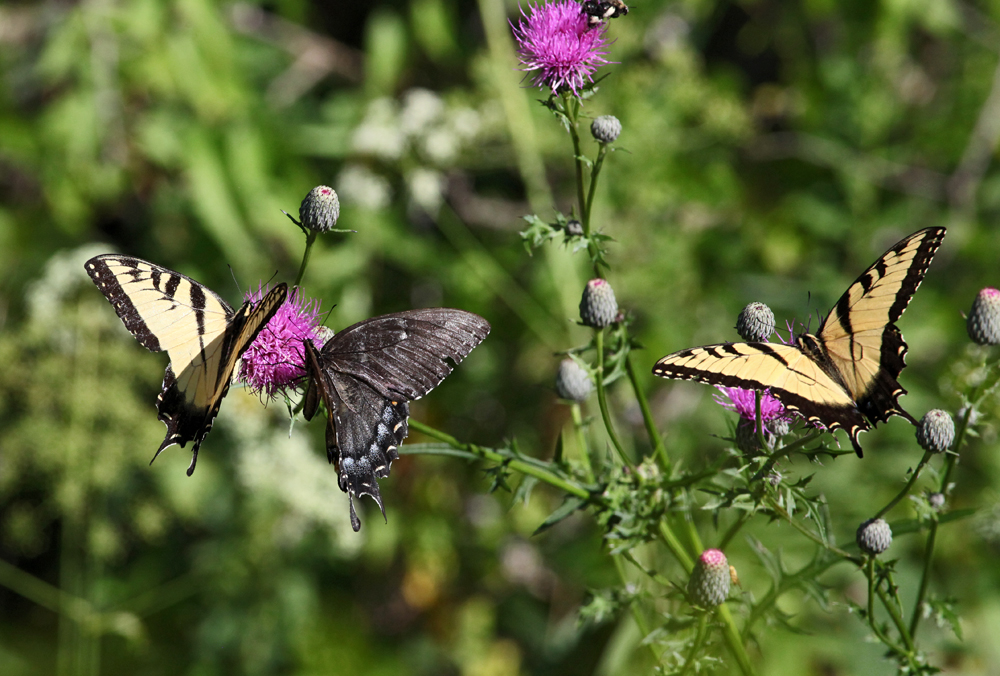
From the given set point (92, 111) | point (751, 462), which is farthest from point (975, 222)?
point (92, 111)

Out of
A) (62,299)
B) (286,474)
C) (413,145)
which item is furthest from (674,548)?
(62,299)

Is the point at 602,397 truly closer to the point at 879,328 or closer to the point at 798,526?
the point at 798,526

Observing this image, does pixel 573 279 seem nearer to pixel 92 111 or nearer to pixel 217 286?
pixel 217 286

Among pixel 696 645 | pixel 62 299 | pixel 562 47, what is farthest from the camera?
pixel 62 299

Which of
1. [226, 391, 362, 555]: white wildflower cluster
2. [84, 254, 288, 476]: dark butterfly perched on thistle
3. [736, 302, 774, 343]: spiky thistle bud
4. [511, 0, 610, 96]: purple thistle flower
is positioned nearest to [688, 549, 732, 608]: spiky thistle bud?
[736, 302, 774, 343]: spiky thistle bud

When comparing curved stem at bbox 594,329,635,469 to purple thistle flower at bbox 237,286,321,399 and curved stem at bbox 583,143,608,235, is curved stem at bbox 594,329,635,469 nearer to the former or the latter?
curved stem at bbox 583,143,608,235
